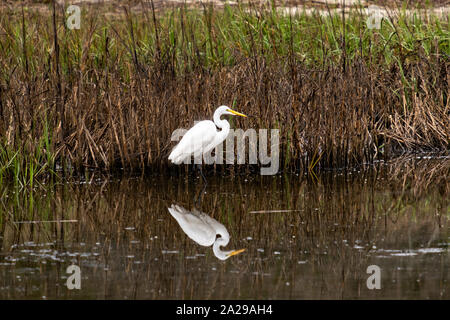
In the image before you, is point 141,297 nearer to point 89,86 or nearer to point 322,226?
point 322,226

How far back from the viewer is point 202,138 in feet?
23.0

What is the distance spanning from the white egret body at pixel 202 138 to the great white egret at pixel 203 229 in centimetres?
87

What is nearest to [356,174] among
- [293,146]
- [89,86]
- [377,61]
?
[293,146]

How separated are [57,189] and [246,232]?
2.19 m

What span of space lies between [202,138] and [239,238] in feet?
6.55

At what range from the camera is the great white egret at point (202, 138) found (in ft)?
22.8

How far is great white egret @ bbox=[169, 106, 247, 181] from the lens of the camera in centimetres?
694

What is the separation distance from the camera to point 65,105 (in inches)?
286

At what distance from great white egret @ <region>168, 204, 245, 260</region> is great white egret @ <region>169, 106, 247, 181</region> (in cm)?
87
